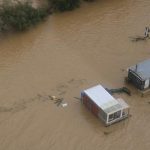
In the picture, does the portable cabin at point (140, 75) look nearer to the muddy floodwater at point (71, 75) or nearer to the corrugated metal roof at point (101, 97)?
the muddy floodwater at point (71, 75)

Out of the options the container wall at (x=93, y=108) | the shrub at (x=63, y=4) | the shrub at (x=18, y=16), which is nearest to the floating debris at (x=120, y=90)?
the container wall at (x=93, y=108)

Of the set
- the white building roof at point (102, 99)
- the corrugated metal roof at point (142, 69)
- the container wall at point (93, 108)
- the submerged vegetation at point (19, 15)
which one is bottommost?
the container wall at point (93, 108)

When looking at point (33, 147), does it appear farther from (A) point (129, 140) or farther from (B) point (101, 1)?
(B) point (101, 1)

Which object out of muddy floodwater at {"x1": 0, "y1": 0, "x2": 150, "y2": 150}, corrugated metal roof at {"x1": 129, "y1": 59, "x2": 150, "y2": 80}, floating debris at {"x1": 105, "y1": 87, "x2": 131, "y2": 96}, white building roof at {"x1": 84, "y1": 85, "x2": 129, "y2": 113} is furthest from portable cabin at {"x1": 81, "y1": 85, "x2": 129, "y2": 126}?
corrugated metal roof at {"x1": 129, "y1": 59, "x2": 150, "y2": 80}

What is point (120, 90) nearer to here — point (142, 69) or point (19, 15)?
point (142, 69)

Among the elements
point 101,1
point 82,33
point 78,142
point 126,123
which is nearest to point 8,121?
point 78,142

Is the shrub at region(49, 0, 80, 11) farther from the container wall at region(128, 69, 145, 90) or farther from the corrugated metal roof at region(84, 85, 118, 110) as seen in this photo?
the corrugated metal roof at region(84, 85, 118, 110)
